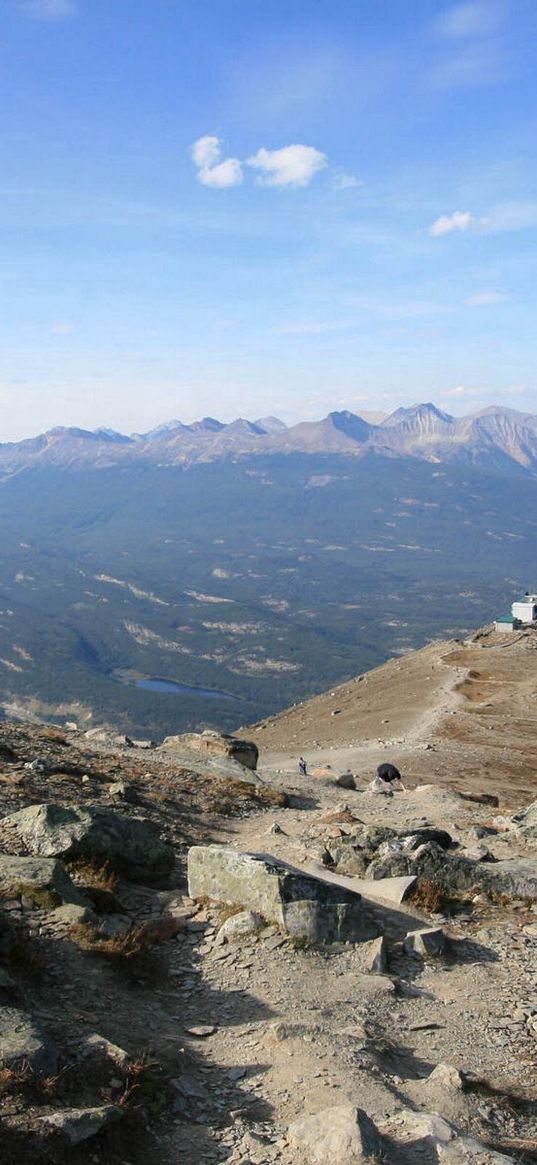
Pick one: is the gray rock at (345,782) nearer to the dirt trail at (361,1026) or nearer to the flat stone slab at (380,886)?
the dirt trail at (361,1026)

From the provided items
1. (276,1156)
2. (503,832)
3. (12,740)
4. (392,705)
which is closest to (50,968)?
(276,1156)

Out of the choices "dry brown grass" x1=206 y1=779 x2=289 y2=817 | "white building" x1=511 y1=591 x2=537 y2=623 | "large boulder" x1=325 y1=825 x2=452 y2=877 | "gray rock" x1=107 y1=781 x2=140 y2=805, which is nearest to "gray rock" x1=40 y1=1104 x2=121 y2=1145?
"large boulder" x1=325 y1=825 x2=452 y2=877

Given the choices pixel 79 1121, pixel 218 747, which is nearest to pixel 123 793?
pixel 79 1121

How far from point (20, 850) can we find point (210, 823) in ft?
23.2

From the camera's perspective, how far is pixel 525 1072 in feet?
34.7

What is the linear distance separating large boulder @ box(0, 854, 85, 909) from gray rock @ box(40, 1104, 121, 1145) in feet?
16.0

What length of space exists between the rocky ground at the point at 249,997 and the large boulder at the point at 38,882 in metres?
0.04

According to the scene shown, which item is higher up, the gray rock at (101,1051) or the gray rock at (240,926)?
the gray rock at (101,1051)

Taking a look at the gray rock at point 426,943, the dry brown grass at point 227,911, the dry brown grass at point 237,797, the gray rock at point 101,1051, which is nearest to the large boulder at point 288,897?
the dry brown grass at point 227,911

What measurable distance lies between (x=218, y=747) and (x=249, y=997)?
23915 millimetres

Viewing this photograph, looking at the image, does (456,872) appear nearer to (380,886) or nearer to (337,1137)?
(380,886)

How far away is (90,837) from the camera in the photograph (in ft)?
49.9

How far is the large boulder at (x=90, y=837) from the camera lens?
15.0 metres

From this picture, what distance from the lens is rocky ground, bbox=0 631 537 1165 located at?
27.7 ft
